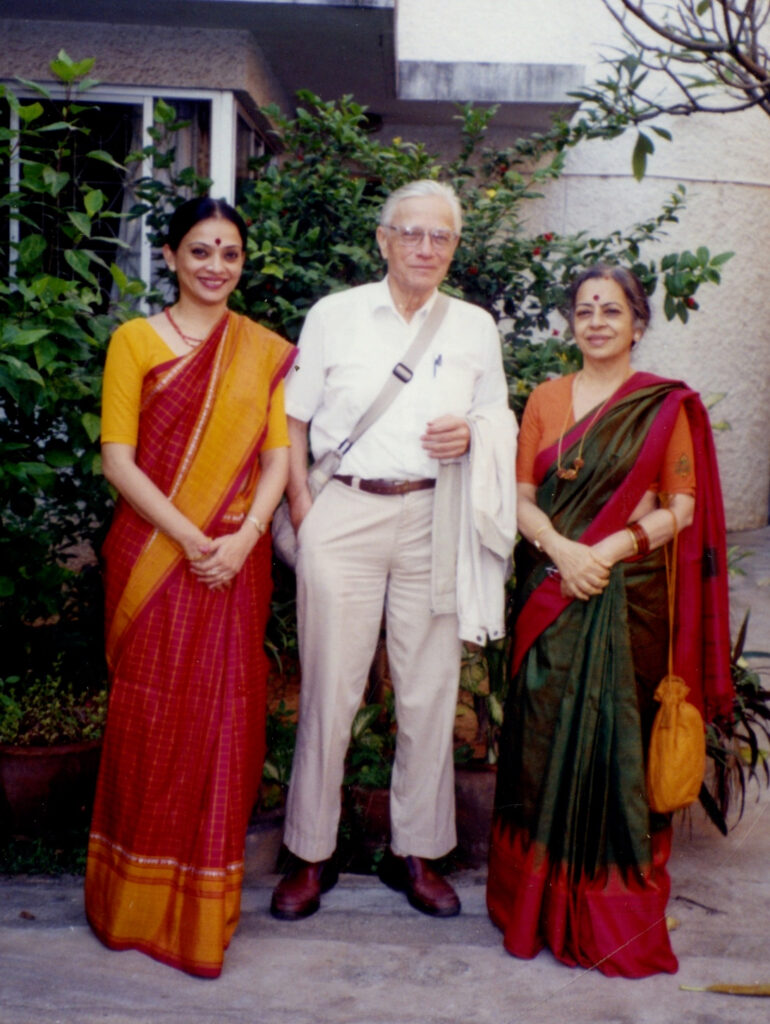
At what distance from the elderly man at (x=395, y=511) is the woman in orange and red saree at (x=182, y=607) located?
→ 23cm

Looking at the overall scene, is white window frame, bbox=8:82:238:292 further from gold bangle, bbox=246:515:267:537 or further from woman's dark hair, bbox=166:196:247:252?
gold bangle, bbox=246:515:267:537

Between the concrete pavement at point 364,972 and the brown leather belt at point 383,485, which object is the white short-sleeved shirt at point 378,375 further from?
the concrete pavement at point 364,972

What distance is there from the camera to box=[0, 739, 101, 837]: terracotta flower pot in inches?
135

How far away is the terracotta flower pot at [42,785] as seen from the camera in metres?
3.42

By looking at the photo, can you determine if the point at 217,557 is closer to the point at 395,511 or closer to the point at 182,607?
the point at 182,607

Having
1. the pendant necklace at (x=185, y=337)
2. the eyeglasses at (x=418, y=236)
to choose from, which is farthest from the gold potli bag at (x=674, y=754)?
the pendant necklace at (x=185, y=337)

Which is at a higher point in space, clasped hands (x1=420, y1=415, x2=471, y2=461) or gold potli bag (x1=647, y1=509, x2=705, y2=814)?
clasped hands (x1=420, y1=415, x2=471, y2=461)

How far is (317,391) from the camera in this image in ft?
9.87

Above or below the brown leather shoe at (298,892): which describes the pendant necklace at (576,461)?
above

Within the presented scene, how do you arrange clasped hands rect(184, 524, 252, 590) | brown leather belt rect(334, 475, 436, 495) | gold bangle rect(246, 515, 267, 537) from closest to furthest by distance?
clasped hands rect(184, 524, 252, 590) < gold bangle rect(246, 515, 267, 537) < brown leather belt rect(334, 475, 436, 495)

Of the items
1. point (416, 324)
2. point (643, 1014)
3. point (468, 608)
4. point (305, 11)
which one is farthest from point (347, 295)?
point (305, 11)

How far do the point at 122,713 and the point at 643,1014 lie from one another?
5.07 feet

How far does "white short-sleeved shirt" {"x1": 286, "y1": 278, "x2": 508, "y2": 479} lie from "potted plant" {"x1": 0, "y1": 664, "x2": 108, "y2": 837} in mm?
1383

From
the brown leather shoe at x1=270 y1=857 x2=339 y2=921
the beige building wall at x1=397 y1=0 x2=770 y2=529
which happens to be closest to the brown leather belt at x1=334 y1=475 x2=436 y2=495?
the brown leather shoe at x1=270 y1=857 x2=339 y2=921
